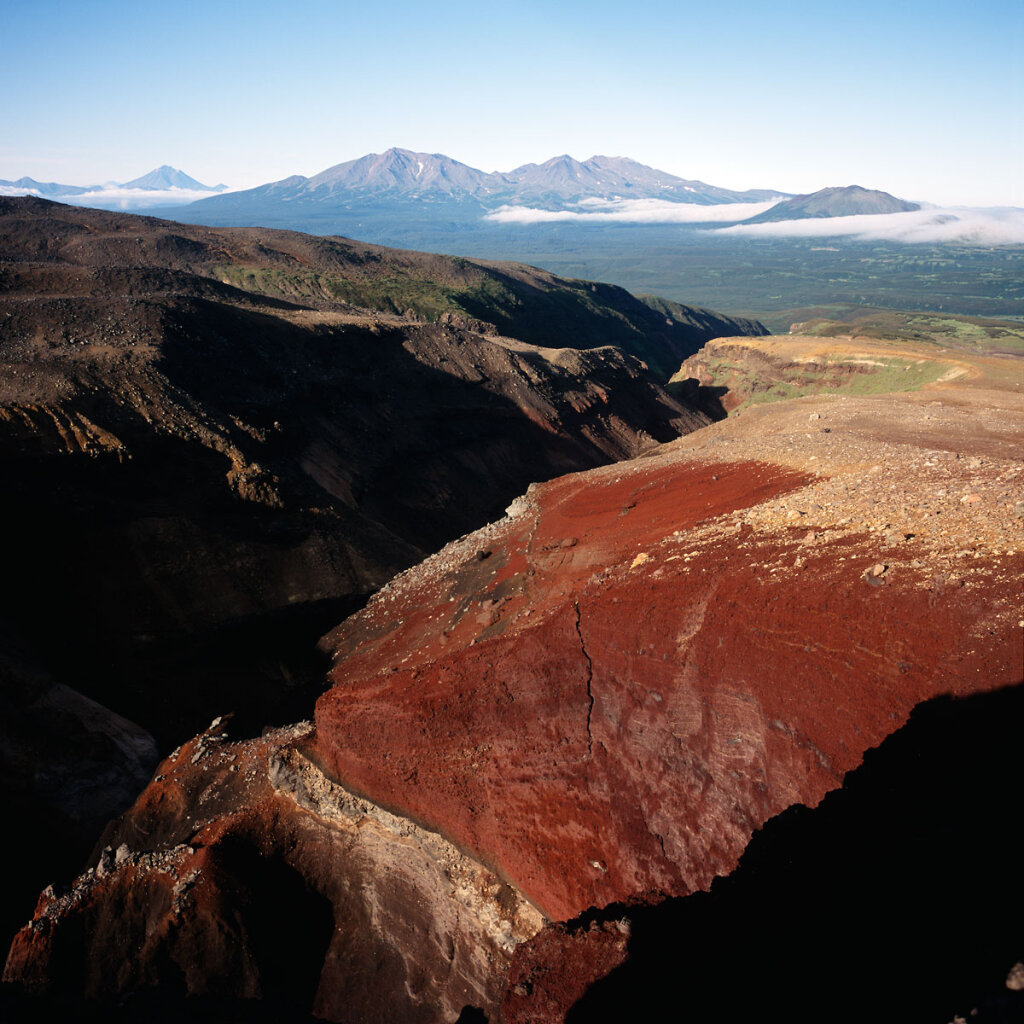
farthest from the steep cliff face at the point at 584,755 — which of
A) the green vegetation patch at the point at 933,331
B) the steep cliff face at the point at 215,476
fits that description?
the green vegetation patch at the point at 933,331

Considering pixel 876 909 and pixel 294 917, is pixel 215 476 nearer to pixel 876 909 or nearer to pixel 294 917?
pixel 294 917


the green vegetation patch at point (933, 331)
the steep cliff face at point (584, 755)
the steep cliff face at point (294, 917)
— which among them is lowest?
the steep cliff face at point (294, 917)

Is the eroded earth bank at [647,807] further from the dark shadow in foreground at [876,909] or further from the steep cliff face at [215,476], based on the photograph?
the steep cliff face at [215,476]

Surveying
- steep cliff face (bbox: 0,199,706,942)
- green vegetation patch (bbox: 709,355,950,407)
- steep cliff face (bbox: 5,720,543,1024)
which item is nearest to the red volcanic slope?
steep cliff face (bbox: 5,720,543,1024)

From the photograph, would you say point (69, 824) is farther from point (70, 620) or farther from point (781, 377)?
point (781, 377)

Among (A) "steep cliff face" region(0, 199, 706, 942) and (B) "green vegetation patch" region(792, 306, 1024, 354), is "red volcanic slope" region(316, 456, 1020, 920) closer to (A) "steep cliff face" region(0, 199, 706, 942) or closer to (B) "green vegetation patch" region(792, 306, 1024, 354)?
(A) "steep cliff face" region(0, 199, 706, 942)
